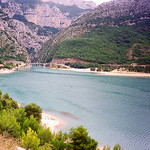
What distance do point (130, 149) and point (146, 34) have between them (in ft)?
567

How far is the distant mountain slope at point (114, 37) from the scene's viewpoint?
14588cm

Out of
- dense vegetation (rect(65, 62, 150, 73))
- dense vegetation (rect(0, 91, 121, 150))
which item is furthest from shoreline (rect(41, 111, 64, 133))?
dense vegetation (rect(65, 62, 150, 73))

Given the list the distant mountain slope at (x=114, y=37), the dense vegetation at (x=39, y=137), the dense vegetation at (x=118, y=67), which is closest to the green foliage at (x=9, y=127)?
the dense vegetation at (x=39, y=137)

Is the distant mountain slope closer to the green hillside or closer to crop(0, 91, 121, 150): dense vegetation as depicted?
the green hillside

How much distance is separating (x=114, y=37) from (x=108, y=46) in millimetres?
17457

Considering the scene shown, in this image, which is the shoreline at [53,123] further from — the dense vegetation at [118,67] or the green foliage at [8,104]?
the dense vegetation at [118,67]

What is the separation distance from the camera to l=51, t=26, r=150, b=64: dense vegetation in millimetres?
143375

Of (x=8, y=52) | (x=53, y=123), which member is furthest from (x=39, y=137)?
(x=8, y=52)

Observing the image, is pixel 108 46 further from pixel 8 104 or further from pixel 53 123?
pixel 8 104

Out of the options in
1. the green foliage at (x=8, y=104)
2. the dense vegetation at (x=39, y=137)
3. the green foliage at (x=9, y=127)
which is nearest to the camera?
the dense vegetation at (x=39, y=137)

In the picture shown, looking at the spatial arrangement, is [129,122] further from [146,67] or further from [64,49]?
[64,49]

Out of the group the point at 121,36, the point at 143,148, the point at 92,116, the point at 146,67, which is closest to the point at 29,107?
the point at 92,116

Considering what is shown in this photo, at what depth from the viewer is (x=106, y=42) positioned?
166000 mm

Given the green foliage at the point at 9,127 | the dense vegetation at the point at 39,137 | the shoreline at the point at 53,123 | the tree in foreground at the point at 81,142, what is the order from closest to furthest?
the dense vegetation at the point at 39,137 → the green foliage at the point at 9,127 → the tree in foreground at the point at 81,142 → the shoreline at the point at 53,123
